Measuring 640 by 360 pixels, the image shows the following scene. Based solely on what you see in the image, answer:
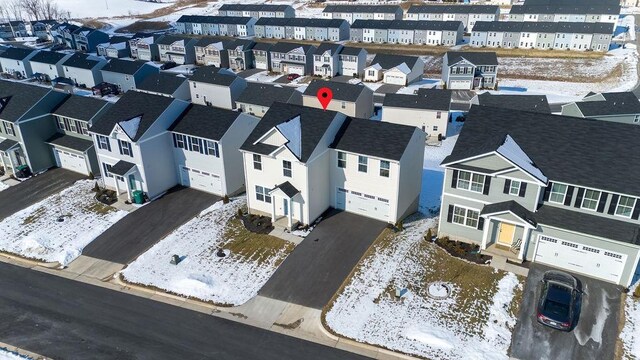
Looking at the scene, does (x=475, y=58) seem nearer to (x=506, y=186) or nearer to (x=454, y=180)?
(x=454, y=180)

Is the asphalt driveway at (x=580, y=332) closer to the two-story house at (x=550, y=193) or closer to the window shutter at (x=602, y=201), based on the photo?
the two-story house at (x=550, y=193)

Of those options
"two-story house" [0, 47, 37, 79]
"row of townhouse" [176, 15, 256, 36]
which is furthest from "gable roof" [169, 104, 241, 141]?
"row of townhouse" [176, 15, 256, 36]

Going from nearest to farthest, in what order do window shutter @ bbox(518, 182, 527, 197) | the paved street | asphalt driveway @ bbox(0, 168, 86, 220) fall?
the paved street, window shutter @ bbox(518, 182, 527, 197), asphalt driveway @ bbox(0, 168, 86, 220)

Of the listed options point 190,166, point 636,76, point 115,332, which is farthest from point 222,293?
point 636,76

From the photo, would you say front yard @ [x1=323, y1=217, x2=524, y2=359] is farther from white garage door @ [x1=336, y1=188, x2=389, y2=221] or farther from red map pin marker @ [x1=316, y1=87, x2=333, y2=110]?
red map pin marker @ [x1=316, y1=87, x2=333, y2=110]

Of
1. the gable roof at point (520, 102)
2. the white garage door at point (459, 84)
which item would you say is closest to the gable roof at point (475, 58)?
the white garage door at point (459, 84)

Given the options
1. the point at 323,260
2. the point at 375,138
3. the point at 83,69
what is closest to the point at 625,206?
the point at 375,138
